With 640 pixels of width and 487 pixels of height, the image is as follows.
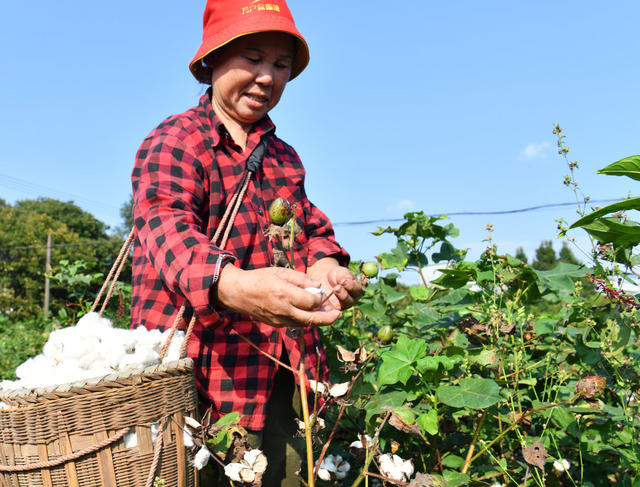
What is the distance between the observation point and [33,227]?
36594 mm

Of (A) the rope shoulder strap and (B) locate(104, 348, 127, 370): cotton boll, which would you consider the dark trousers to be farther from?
(B) locate(104, 348, 127, 370): cotton boll

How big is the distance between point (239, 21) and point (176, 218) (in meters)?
0.66

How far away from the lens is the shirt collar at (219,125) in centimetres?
167

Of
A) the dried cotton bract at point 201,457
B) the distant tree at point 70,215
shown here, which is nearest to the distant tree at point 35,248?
the distant tree at point 70,215

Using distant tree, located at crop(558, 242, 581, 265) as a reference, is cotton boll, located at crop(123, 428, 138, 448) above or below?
below

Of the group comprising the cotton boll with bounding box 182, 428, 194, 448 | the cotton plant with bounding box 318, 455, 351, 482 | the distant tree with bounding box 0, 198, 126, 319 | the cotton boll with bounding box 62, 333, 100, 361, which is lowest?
the cotton plant with bounding box 318, 455, 351, 482

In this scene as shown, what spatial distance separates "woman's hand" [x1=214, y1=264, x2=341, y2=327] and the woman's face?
2.47 feet

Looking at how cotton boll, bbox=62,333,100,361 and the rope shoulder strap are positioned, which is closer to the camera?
cotton boll, bbox=62,333,100,361

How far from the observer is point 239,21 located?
63.1 inches

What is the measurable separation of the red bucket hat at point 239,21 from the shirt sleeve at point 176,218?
12.7 inches

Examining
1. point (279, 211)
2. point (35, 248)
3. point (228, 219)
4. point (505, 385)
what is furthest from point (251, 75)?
point (35, 248)

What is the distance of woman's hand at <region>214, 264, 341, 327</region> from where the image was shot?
1065 millimetres

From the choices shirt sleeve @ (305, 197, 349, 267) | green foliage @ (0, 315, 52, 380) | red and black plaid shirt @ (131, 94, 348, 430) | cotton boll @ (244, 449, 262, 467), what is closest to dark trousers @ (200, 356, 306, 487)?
red and black plaid shirt @ (131, 94, 348, 430)

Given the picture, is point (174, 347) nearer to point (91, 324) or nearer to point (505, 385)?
point (91, 324)
